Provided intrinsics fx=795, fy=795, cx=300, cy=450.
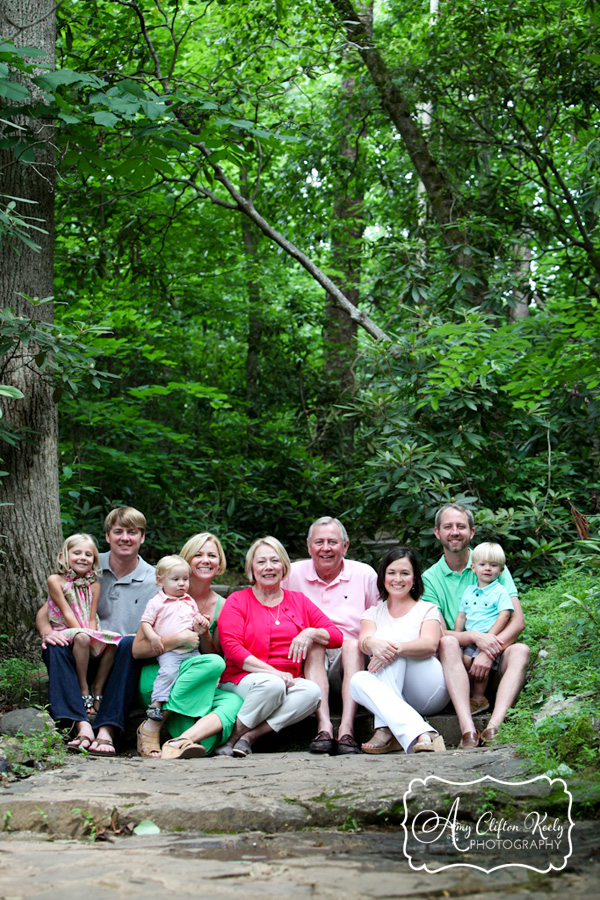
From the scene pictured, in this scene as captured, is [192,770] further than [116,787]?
Yes

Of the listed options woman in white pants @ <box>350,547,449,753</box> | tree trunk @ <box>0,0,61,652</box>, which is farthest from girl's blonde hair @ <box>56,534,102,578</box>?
woman in white pants @ <box>350,547,449,753</box>

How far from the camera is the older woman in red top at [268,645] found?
4.32 m

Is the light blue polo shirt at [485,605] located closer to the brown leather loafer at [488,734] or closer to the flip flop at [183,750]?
the brown leather loafer at [488,734]

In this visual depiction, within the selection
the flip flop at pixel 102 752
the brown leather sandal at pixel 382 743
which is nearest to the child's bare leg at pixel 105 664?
the flip flop at pixel 102 752

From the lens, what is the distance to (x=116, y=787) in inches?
133

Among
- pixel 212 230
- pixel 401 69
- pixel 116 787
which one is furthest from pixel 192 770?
pixel 401 69

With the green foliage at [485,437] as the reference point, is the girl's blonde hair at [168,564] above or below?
below

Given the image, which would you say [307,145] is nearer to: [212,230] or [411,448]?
[212,230]

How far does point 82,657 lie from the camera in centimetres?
447

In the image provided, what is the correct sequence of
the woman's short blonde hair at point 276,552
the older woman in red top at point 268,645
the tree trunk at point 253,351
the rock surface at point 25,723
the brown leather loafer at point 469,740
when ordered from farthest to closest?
the tree trunk at point 253,351
the woman's short blonde hair at point 276,552
the older woman in red top at point 268,645
the brown leather loafer at point 469,740
the rock surface at point 25,723

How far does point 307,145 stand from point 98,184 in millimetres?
2669

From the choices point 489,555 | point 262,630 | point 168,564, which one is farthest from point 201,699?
point 489,555

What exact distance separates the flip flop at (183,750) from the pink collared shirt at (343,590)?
1140mm

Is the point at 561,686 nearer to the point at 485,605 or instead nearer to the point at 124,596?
the point at 485,605
